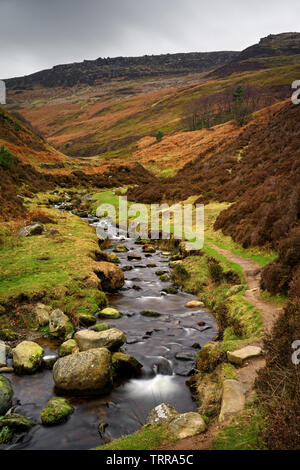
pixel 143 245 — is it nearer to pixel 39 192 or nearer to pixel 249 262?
pixel 249 262

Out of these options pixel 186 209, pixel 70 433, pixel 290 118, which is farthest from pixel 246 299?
pixel 290 118

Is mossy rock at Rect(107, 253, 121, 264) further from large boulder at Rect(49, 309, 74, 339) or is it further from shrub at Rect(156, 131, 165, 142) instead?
shrub at Rect(156, 131, 165, 142)

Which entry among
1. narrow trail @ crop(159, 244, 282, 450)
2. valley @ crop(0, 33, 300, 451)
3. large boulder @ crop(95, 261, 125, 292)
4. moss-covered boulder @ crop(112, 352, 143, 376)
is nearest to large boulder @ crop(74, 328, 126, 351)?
valley @ crop(0, 33, 300, 451)

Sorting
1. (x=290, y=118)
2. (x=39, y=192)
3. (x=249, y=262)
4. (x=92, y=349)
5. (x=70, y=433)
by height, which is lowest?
(x=70, y=433)

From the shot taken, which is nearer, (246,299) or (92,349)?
(92,349)

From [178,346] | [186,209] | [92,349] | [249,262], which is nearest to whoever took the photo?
[92,349]

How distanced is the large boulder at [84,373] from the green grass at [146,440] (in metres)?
3.01

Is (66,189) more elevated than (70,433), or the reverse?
(66,189)

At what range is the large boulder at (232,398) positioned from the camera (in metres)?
6.88

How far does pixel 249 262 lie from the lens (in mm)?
18469

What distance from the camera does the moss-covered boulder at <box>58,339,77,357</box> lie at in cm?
1118

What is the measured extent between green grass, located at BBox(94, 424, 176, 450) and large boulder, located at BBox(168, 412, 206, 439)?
0.49 ft

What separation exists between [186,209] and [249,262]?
54.8 feet

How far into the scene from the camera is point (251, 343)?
10164 mm
